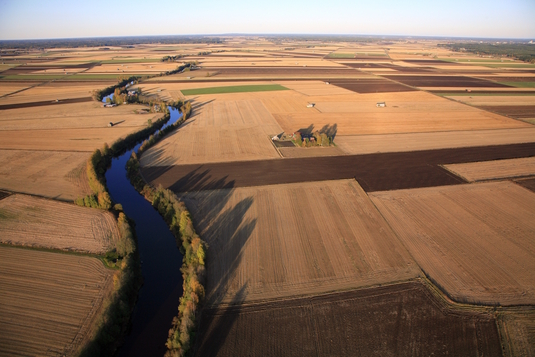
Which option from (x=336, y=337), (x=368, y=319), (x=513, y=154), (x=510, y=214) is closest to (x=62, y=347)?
(x=336, y=337)

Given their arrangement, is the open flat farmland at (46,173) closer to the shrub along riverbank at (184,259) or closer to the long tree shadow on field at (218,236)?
the shrub along riverbank at (184,259)

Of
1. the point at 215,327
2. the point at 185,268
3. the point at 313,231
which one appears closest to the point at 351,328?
the point at 215,327

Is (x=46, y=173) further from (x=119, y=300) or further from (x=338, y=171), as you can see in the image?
(x=338, y=171)

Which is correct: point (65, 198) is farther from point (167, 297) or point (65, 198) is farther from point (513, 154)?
point (513, 154)

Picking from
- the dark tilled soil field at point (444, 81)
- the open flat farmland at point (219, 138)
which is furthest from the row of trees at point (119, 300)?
the dark tilled soil field at point (444, 81)

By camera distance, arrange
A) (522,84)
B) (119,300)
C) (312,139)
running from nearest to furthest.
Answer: (119,300) < (312,139) < (522,84)
